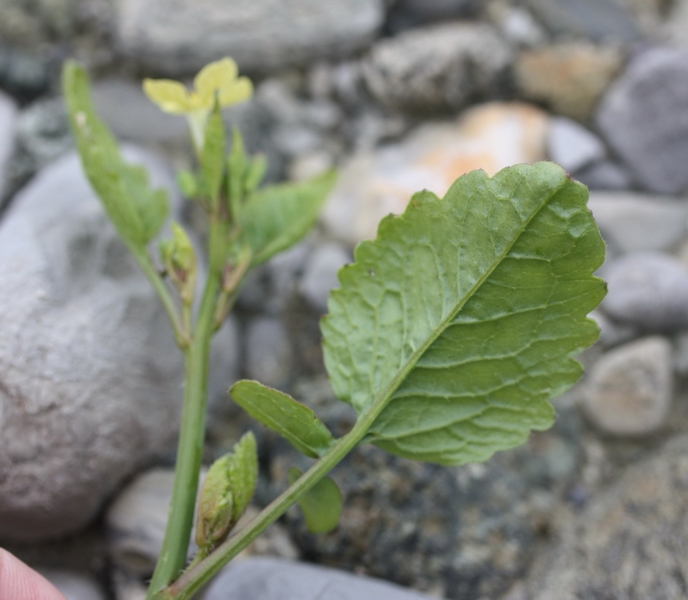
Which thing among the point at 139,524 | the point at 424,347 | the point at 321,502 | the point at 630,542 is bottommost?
the point at 630,542

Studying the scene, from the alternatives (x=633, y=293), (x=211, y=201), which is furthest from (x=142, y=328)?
(x=633, y=293)

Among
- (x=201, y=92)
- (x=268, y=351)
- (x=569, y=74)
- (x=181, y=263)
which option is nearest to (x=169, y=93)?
(x=201, y=92)

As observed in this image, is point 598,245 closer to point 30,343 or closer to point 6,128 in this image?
point 30,343

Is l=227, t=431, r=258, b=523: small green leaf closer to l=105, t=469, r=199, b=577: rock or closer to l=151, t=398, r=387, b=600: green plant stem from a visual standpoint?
l=151, t=398, r=387, b=600: green plant stem

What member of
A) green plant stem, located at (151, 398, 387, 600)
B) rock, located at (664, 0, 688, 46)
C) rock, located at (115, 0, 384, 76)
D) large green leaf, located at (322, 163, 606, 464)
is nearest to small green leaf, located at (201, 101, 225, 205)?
large green leaf, located at (322, 163, 606, 464)

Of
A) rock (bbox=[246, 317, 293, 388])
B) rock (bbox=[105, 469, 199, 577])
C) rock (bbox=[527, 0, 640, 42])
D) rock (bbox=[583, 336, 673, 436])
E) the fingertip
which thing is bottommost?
rock (bbox=[583, 336, 673, 436])

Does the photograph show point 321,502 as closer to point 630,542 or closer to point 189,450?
point 189,450
